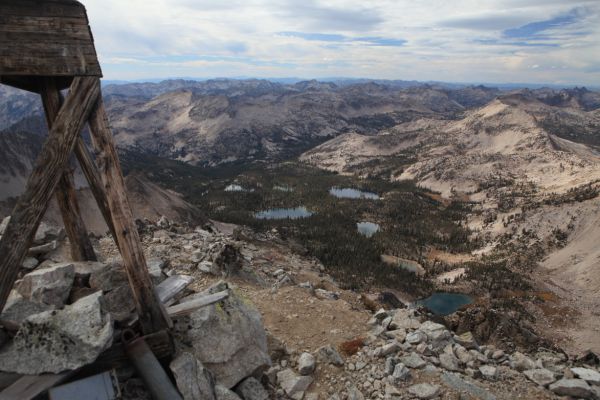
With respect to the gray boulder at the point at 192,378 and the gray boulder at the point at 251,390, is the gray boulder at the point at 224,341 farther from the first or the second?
the gray boulder at the point at 192,378

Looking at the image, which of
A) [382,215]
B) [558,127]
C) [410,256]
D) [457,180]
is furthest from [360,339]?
[558,127]

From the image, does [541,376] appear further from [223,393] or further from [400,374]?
[223,393]

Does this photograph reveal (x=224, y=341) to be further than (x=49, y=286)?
Yes

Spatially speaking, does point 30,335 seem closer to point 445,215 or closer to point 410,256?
point 410,256

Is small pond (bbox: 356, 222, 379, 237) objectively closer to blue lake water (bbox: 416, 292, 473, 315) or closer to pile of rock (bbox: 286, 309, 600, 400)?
blue lake water (bbox: 416, 292, 473, 315)

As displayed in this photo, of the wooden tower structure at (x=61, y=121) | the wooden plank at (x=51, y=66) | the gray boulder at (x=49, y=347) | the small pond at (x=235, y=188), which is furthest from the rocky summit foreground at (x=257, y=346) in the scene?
the small pond at (x=235, y=188)

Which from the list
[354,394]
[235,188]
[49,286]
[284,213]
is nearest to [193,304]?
[49,286]
